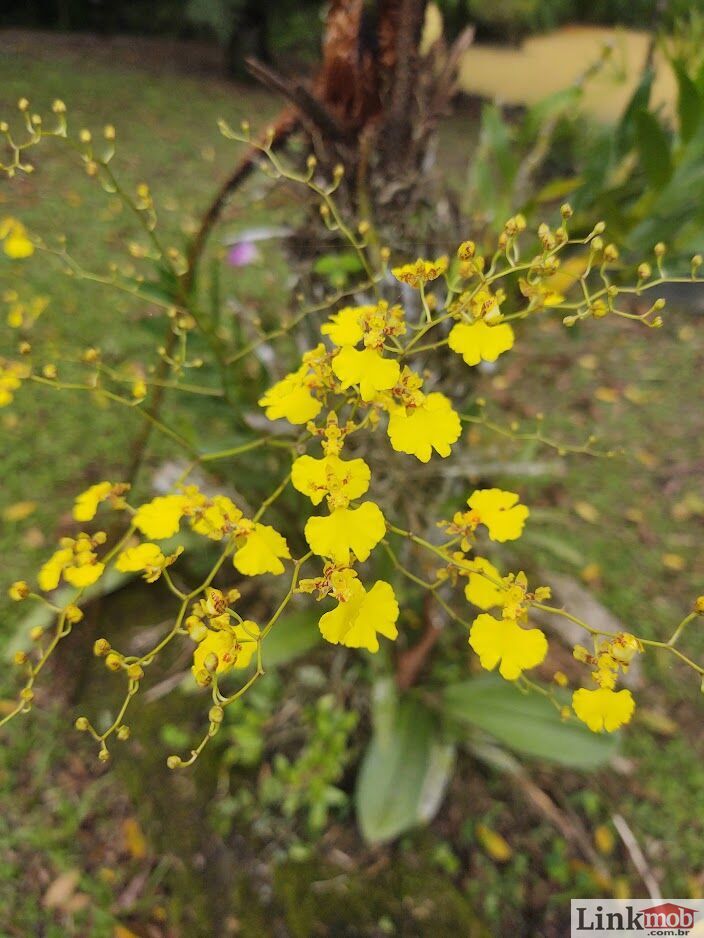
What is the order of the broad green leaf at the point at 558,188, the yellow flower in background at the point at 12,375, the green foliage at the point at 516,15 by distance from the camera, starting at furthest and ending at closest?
the green foliage at the point at 516,15 → the broad green leaf at the point at 558,188 → the yellow flower in background at the point at 12,375

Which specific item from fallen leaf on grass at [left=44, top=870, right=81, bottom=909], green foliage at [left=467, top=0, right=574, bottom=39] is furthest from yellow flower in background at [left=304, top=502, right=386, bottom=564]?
green foliage at [left=467, top=0, right=574, bottom=39]

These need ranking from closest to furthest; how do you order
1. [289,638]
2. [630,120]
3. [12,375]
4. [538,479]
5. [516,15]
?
[12,375] → [630,120] → [289,638] → [538,479] → [516,15]

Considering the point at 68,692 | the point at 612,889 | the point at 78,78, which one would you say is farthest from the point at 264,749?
the point at 78,78

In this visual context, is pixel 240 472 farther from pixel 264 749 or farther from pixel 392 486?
pixel 264 749

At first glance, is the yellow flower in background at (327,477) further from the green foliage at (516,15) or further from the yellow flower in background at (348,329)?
the green foliage at (516,15)

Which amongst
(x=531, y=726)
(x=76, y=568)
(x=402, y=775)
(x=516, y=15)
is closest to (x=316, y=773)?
(x=402, y=775)

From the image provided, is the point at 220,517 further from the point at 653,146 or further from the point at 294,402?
the point at 653,146

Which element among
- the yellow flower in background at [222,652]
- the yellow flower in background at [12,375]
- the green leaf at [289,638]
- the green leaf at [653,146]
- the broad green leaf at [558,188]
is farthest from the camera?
the green leaf at [289,638]

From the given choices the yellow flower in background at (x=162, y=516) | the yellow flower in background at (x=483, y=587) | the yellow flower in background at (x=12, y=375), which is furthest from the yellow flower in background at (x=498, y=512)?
the yellow flower in background at (x=12, y=375)
